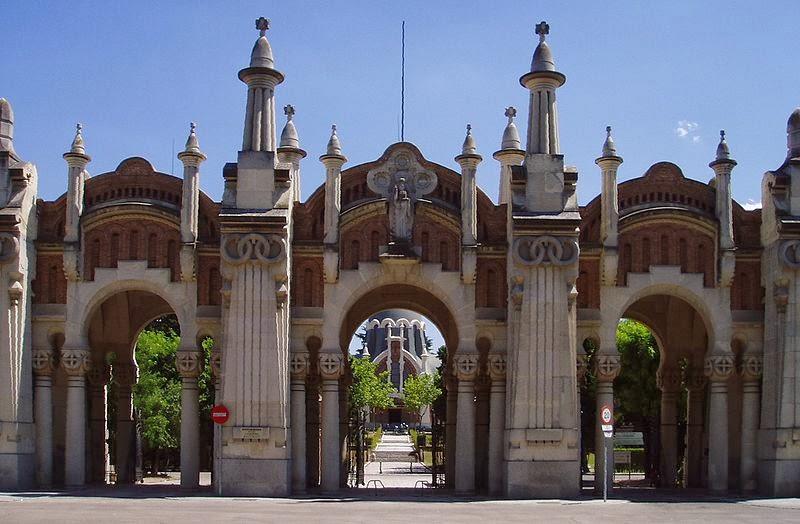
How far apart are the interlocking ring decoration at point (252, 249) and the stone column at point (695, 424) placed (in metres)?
16.6

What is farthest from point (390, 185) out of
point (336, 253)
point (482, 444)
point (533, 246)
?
point (482, 444)

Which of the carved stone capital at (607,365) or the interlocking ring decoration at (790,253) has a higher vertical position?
the interlocking ring decoration at (790,253)

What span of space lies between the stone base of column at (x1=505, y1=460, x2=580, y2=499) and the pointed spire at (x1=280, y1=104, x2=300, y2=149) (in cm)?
1489

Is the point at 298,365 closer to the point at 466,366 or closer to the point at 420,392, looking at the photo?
the point at 466,366

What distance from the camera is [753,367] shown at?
37.3 meters

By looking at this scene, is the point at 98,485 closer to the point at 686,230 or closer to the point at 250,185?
the point at 250,185

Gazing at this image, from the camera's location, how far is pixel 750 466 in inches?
1460

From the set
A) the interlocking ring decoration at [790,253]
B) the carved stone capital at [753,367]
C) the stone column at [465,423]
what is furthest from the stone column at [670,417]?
the stone column at [465,423]

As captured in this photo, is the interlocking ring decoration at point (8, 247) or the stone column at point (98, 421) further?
the stone column at point (98, 421)

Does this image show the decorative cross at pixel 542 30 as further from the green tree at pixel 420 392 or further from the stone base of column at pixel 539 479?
the green tree at pixel 420 392

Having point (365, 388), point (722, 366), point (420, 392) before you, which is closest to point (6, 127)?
point (722, 366)

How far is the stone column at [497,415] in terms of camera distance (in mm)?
36375

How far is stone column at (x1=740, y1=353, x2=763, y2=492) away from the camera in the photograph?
122ft

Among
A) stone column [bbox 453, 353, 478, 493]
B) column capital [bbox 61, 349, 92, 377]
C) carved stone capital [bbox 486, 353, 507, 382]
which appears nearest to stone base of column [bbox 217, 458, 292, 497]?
stone column [bbox 453, 353, 478, 493]
